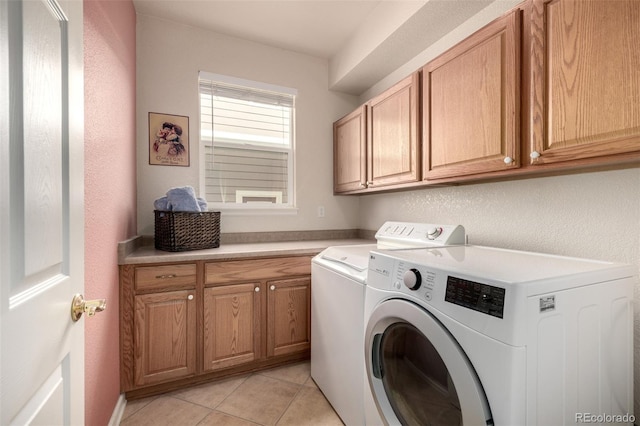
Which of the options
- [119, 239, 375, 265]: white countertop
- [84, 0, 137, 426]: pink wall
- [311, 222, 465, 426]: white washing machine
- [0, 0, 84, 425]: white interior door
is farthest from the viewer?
[119, 239, 375, 265]: white countertop

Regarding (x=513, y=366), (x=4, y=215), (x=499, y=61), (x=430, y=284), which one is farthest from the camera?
(x=499, y=61)

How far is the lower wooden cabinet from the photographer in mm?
1720

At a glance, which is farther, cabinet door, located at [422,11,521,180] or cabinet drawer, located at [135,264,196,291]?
cabinet drawer, located at [135,264,196,291]

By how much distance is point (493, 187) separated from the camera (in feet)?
5.47

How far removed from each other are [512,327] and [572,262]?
540mm

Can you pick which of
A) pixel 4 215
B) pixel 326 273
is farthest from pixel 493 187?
pixel 4 215

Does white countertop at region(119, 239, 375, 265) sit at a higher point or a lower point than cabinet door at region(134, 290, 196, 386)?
higher

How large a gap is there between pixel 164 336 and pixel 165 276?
0.38m

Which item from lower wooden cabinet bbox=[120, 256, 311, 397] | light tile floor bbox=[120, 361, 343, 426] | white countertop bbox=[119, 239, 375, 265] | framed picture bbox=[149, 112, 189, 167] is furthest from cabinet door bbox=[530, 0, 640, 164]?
framed picture bbox=[149, 112, 189, 167]

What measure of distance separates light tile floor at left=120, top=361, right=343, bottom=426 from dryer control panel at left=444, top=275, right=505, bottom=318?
119 centimetres

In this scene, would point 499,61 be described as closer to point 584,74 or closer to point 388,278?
point 584,74

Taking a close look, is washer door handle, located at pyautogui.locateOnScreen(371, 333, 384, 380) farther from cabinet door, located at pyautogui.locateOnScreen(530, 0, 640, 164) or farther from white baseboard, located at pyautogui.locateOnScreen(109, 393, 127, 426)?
white baseboard, located at pyautogui.locateOnScreen(109, 393, 127, 426)

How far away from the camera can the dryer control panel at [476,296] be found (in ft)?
2.45

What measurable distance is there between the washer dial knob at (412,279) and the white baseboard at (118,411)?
1669mm
